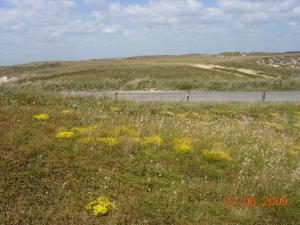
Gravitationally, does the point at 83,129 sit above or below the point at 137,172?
above

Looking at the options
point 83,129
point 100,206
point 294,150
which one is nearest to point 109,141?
point 83,129

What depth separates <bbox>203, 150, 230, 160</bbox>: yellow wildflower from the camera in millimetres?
6734

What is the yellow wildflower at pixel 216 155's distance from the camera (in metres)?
6.73

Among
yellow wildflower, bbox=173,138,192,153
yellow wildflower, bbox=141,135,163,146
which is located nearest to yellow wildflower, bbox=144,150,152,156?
yellow wildflower, bbox=141,135,163,146

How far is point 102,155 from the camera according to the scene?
653 centimetres

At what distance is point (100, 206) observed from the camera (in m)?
5.11

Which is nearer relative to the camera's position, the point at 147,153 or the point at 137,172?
the point at 137,172

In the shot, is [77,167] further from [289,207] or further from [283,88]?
[283,88]

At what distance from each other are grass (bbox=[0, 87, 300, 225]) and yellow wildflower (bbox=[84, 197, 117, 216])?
33 mm

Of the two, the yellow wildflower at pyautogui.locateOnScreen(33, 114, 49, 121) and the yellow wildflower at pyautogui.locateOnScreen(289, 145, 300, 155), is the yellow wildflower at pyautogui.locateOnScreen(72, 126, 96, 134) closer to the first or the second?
the yellow wildflower at pyautogui.locateOnScreen(33, 114, 49, 121)

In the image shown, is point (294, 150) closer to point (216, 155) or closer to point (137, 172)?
point (216, 155)

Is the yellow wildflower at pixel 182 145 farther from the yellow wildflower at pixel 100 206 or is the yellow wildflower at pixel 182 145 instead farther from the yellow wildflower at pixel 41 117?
the yellow wildflower at pixel 41 117

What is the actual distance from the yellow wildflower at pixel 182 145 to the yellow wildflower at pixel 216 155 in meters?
Answer: 0.33

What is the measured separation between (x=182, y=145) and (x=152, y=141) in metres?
0.61
